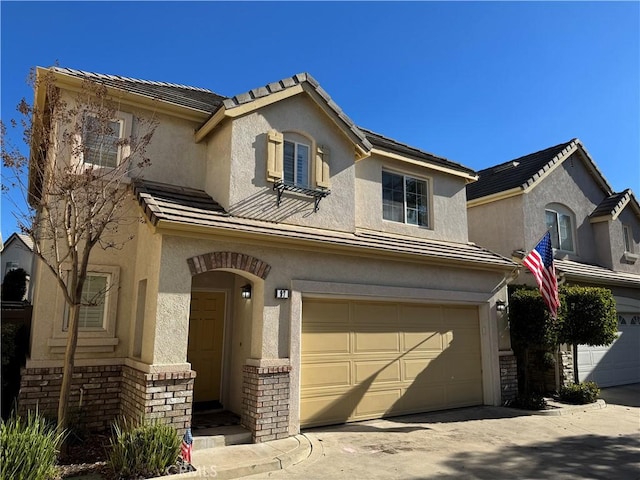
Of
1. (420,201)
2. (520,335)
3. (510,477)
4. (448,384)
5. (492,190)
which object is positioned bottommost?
(510,477)

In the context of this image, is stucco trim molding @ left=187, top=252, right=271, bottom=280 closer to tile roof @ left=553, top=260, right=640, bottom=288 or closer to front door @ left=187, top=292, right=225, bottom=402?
front door @ left=187, top=292, right=225, bottom=402

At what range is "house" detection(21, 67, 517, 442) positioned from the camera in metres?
7.72

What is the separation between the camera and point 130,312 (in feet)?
28.6

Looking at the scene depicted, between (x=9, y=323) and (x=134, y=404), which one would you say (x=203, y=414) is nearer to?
(x=134, y=404)

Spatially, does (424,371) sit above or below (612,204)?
below

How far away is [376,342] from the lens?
9898 millimetres

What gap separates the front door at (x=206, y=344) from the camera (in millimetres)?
9461

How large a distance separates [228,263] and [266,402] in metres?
2.48

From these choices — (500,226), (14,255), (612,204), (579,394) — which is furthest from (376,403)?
(14,255)

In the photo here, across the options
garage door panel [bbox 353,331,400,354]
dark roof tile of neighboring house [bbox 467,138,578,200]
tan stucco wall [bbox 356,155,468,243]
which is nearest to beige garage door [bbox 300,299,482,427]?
garage door panel [bbox 353,331,400,354]

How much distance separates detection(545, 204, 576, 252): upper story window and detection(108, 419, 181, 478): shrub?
13488 mm

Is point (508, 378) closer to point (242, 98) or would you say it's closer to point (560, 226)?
point (560, 226)

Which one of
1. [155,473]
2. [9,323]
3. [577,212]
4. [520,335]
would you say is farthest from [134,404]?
[577,212]

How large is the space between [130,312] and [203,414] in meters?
2.42
